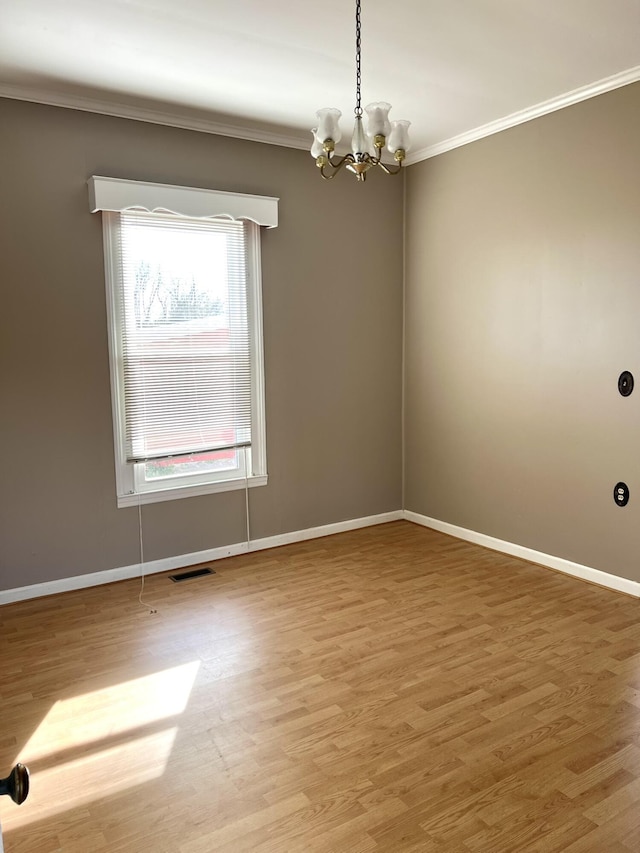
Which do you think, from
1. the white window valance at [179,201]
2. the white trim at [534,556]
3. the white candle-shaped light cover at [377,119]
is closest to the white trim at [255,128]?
the white window valance at [179,201]

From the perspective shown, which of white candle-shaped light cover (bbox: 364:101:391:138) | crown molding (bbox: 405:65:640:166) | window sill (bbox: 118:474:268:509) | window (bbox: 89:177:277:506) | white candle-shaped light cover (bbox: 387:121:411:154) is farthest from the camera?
window sill (bbox: 118:474:268:509)

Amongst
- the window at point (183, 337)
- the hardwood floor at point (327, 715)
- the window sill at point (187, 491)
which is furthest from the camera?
the window sill at point (187, 491)

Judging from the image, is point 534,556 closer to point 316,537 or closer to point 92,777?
point 316,537

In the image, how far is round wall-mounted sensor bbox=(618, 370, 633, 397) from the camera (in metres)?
3.71

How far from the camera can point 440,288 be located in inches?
195

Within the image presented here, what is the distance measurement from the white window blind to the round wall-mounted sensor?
2362 mm

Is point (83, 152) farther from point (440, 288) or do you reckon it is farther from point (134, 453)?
point (440, 288)

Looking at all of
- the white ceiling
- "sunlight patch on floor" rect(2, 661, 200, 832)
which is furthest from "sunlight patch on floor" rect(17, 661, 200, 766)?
the white ceiling

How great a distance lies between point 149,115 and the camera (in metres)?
4.04

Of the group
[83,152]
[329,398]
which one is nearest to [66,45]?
[83,152]

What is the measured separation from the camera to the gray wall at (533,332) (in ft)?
12.3

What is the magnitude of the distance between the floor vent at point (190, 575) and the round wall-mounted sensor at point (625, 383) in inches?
107

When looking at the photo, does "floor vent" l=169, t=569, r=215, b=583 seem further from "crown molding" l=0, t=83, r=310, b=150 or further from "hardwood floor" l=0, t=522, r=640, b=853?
"crown molding" l=0, t=83, r=310, b=150

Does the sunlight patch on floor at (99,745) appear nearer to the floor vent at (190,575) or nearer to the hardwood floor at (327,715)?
the hardwood floor at (327,715)
